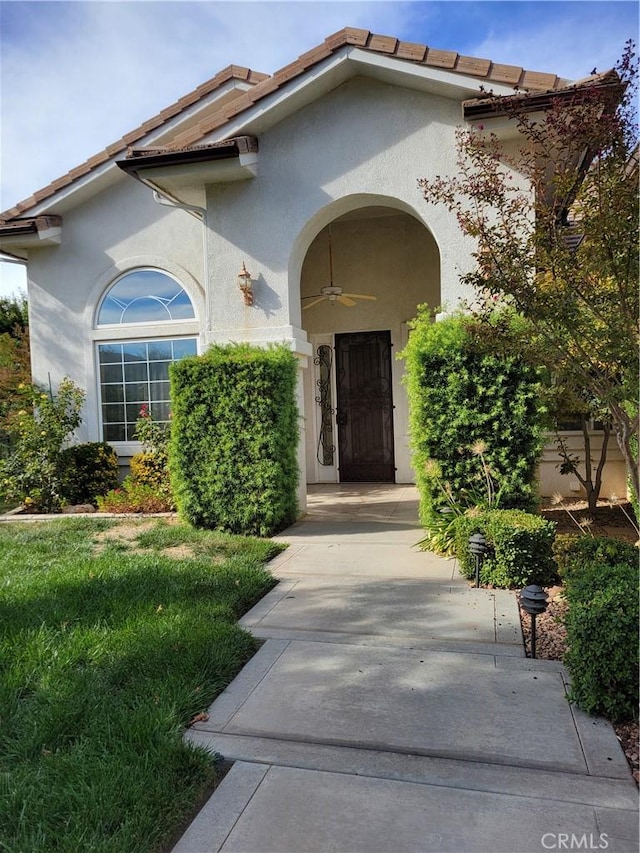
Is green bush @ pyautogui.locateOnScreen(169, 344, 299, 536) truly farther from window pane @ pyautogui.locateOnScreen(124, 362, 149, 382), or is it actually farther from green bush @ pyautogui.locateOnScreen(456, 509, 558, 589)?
window pane @ pyautogui.locateOnScreen(124, 362, 149, 382)

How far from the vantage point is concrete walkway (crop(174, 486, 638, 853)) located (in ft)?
7.51

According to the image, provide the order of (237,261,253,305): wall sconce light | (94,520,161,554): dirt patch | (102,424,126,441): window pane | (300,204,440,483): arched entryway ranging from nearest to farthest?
(94,520,161,554): dirt patch < (237,261,253,305): wall sconce light < (102,424,126,441): window pane < (300,204,440,483): arched entryway

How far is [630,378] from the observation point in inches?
137

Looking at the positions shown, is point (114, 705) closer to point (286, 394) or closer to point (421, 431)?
point (421, 431)

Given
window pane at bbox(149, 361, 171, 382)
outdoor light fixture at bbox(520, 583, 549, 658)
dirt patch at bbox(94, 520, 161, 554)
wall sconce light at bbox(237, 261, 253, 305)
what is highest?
wall sconce light at bbox(237, 261, 253, 305)

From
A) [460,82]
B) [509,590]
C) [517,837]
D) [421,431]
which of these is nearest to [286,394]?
[421,431]

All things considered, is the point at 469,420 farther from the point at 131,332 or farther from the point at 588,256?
the point at 131,332

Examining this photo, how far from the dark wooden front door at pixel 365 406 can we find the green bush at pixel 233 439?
3.74 meters

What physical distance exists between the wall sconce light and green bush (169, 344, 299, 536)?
0.82 metres

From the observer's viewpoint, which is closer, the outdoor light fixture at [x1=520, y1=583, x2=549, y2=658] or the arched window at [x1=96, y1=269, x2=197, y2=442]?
the outdoor light fixture at [x1=520, y1=583, x2=549, y2=658]

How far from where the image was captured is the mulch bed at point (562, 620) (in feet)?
9.35

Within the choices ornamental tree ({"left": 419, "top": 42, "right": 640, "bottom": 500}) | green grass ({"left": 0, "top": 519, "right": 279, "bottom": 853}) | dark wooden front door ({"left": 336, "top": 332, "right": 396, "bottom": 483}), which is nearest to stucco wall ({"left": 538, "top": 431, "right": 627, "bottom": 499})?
dark wooden front door ({"left": 336, "top": 332, "right": 396, "bottom": 483})

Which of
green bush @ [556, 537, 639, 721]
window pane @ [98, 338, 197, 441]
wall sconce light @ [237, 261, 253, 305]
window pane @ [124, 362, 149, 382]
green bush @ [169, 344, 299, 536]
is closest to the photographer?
green bush @ [556, 537, 639, 721]

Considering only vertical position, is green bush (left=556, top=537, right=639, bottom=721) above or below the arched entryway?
below
